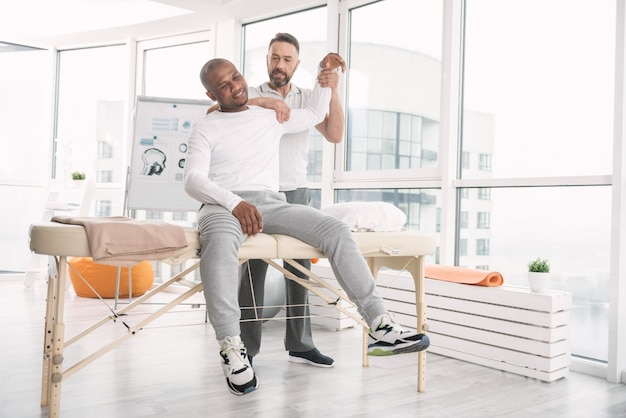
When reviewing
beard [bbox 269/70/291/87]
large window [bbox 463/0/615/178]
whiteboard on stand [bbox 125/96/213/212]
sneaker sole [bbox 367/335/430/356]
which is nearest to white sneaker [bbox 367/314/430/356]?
sneaker sole [bbox 367/335/430/356]

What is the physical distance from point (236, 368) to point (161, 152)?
2427 mm

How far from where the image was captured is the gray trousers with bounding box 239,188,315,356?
2.44 m

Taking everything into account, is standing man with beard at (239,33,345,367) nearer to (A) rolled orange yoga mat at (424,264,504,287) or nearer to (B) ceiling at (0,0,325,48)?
(A) rolled orange yoga mat at (424,264,504,287)

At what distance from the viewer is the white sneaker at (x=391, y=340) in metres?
1.79

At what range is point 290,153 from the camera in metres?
2.49

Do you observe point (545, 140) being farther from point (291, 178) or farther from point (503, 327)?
point (291, 178)

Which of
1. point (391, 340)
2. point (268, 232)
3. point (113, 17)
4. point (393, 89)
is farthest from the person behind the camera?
point (113, 17)

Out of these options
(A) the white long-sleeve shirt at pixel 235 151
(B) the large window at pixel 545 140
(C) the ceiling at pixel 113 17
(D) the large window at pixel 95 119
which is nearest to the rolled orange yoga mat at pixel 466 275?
(B) the large window at pixel 545 140

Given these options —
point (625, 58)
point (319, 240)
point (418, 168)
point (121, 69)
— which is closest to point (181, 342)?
point (319, 240)

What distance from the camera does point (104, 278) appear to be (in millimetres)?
4191

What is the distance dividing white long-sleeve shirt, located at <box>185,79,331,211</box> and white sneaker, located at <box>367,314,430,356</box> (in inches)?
25.2

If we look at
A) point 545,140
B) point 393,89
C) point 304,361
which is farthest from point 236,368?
point 393,89

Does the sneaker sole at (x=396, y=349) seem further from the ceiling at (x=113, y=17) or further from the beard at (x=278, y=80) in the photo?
the ceiling at (x=113, y=17)

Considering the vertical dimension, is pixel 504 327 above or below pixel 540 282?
below
